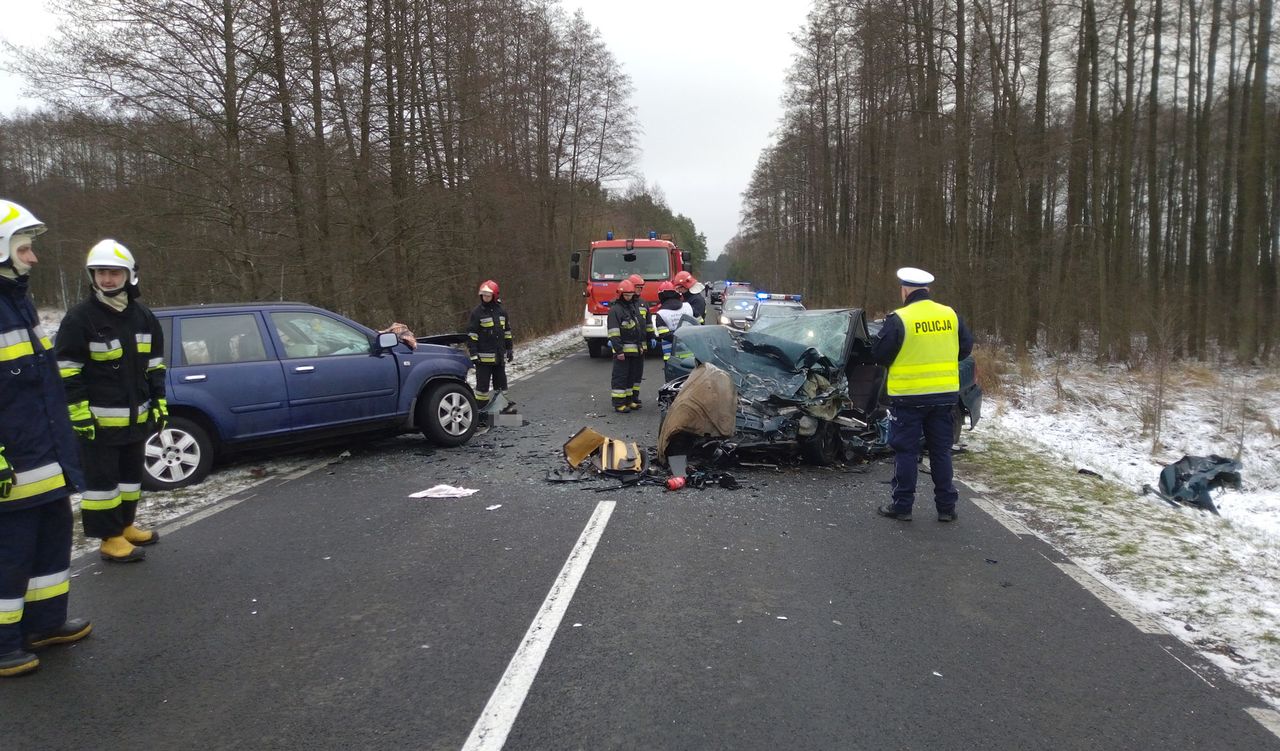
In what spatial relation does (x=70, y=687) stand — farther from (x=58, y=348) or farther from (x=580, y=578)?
(x=580, y=578)

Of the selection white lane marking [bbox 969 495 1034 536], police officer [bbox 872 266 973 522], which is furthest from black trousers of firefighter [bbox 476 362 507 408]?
white lane marking [bbox 969 495 1034 536]

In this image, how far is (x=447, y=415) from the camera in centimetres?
859

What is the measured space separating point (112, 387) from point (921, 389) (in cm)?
560

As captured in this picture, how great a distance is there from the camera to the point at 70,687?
11.1 ft

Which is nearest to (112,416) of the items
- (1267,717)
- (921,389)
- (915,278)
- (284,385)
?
(284,385)

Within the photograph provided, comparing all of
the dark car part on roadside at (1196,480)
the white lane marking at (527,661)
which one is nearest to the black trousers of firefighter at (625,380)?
the white lane marking at (527,661)

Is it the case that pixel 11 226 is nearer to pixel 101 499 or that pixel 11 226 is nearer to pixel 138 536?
Result: pixel 101 499

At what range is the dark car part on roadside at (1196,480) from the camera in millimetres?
7012

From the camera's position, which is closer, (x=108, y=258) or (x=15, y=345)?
(x=15, y=345)

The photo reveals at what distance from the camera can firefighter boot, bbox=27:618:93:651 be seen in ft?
12.3

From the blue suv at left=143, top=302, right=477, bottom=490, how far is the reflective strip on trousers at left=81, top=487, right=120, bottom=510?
179 cm

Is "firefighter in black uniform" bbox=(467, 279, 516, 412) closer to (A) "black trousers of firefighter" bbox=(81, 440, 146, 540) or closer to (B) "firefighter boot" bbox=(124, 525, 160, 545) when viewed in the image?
(B) "firefighter boot" bbox=(124, 525, 160, 545)

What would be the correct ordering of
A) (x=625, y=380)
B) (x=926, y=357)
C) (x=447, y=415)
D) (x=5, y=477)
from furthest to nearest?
(x=625, y=380) < (x=447, y=415) < (x=926, y=357) < (x=5, y=477)

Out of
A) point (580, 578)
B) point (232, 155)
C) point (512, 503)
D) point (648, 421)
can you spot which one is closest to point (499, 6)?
point (232, 155)
